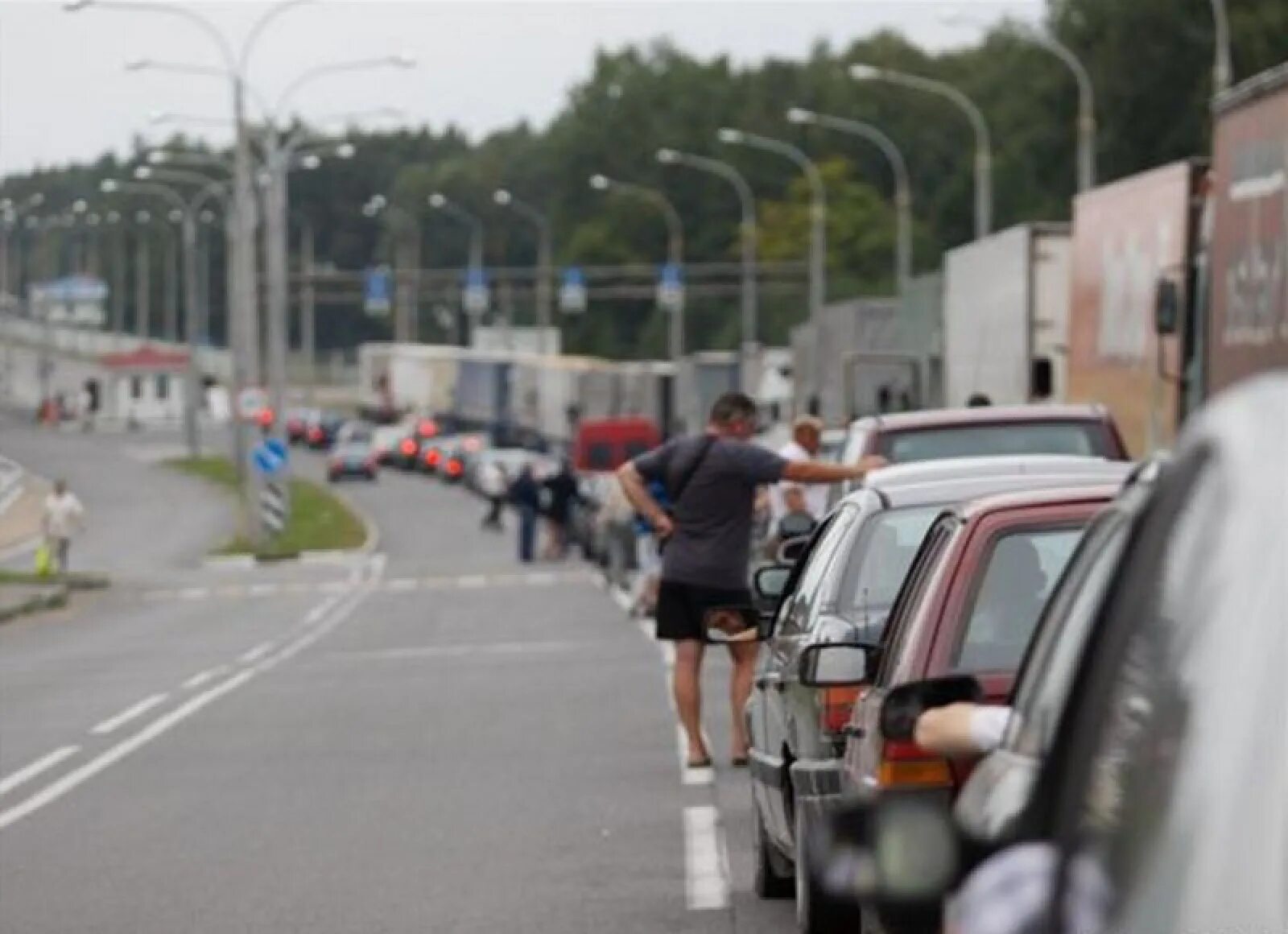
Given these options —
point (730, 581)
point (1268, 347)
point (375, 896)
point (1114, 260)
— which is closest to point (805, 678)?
point (375, 896)

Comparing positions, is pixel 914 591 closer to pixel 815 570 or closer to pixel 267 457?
pixel 815 570

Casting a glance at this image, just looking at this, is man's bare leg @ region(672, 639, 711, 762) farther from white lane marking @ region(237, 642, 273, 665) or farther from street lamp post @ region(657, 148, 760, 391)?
street lamp post @ region(657, 148, 760, 391)

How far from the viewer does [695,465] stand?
17375 millimetres

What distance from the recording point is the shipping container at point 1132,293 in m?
26.1

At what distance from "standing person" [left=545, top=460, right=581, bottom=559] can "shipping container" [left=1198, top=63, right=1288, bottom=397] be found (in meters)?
34.7

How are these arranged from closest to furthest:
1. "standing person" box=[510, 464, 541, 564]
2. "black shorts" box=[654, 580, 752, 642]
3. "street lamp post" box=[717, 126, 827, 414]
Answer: "black shorts" box=[654, 580, 752, 642]
"street lamp post" box=[717, 126, 827, 414]
"standing person" box=[510, 464, 541, 564]

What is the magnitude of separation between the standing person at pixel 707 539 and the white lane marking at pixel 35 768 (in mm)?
2954

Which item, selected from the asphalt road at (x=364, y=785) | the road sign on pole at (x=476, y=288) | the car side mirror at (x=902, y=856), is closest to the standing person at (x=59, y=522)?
the asphalt road at (x=364, y=785)

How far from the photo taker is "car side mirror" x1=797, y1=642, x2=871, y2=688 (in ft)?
33.5

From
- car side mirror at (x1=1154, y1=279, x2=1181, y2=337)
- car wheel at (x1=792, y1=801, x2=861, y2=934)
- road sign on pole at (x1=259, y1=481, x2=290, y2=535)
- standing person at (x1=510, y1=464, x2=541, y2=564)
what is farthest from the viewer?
road sign on pole at (x1=259, y1=481, x2=290, y2=535)

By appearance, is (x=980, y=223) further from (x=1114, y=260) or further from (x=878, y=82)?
(x=878, y=82)

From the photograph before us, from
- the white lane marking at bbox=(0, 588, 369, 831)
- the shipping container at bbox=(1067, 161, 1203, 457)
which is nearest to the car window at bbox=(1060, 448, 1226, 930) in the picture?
the white lane marking at bbox=(0, 588, 369, 831)

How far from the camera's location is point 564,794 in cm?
1639

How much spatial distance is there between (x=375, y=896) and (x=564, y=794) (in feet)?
11.9
